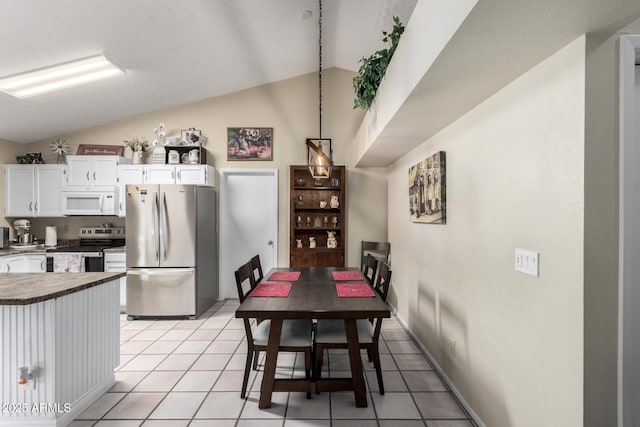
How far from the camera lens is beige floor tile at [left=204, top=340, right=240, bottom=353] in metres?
3.13

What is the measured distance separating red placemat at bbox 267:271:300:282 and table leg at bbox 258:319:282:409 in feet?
2.53

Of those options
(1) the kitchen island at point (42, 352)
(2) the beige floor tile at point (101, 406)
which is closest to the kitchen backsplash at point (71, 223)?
(1) the kitchen island at point (42, 352)

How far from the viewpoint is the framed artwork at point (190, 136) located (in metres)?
4.57

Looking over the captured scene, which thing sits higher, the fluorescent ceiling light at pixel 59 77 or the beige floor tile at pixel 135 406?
the fluorescent ceiling light at pixel 59 77

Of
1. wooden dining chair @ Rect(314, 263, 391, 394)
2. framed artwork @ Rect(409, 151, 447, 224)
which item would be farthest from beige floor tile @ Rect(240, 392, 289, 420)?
framed artwork @ Rect(409, 151, 447, 224)

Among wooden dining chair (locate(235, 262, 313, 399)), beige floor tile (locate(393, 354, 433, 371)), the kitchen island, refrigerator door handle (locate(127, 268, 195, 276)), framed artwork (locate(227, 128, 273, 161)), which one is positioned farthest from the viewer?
framed artwork (locate(227, 128, 273, 161))

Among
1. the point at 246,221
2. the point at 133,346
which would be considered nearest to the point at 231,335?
the point at 133,346

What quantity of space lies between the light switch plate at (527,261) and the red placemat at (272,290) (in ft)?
5.10

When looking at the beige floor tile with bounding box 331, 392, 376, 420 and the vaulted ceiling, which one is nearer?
the beige floor tile with bounding box 331, 392, 376, 420

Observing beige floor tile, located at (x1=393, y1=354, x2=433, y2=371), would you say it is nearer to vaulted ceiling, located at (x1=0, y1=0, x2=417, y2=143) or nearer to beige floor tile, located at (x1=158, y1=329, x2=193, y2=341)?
beige floor tile, located at (x1=158, y1=329, x2=193, y2=341)

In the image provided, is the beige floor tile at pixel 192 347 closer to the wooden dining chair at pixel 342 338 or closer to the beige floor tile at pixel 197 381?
the beige floor tile at pixel 197 381

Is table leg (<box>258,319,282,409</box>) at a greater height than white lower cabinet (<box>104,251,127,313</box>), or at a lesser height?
lesser

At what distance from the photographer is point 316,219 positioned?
4738 millimetres

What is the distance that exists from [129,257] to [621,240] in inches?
181
